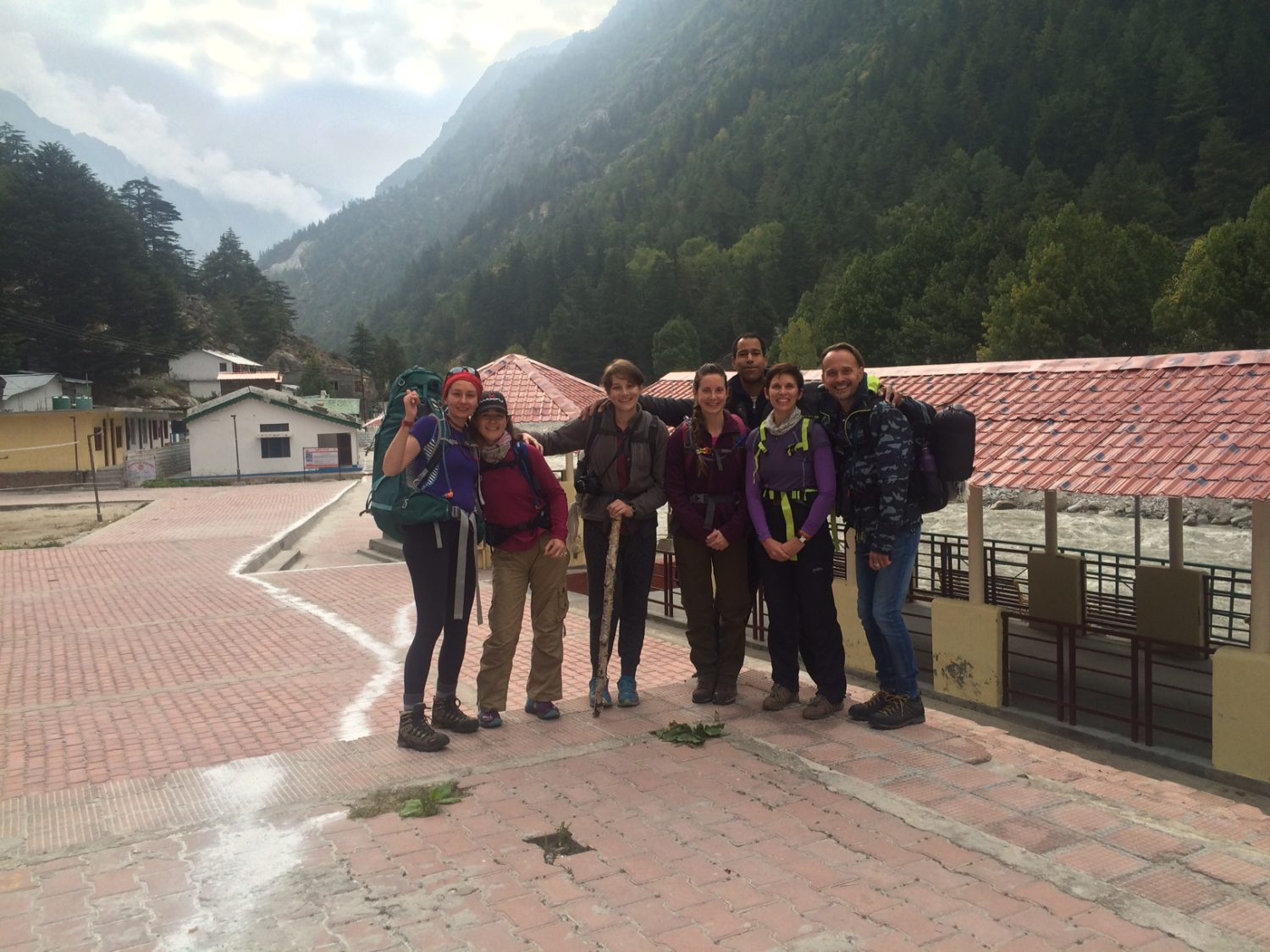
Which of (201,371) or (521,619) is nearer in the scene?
(521,619)

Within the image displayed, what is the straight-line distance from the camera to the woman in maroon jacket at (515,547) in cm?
493

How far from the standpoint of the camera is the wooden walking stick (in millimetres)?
5160

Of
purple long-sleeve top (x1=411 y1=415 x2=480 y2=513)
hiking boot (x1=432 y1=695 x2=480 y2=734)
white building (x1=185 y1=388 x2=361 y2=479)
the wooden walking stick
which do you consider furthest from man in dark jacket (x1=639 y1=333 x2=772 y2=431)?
white building (x1=185 y1=388 x2=361 y2=479)

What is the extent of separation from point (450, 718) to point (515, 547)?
0.97 m

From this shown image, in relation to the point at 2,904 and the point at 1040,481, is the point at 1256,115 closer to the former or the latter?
the point at 1040,481

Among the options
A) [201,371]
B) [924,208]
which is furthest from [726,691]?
[924,208]

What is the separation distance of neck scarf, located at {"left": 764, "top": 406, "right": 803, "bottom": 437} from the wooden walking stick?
93cm

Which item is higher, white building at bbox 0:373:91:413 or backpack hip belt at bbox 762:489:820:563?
white building at bbox 0:373:91:413

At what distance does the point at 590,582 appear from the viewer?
18.4 feet

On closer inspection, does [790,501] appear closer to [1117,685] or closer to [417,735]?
[417,735]

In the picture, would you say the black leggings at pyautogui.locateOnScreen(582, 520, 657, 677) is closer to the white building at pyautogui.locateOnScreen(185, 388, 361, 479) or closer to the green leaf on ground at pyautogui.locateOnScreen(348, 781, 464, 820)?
the green leaf on ground at pyautogui.locateOnScreen(348, 781, 464, 820)

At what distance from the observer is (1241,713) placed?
525 cm

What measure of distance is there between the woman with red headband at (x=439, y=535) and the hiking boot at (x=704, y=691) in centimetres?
142

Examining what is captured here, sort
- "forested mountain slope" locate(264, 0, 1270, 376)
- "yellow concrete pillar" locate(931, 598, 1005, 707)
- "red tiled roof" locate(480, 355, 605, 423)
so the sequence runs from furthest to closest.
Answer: "forested mountain slope" locate(264, 0, 1270, 376)
"red tiled roof" locate(480, 355, 605, 423)
"yellow concrete pillar" locate(931, 598, 1005, 707)
